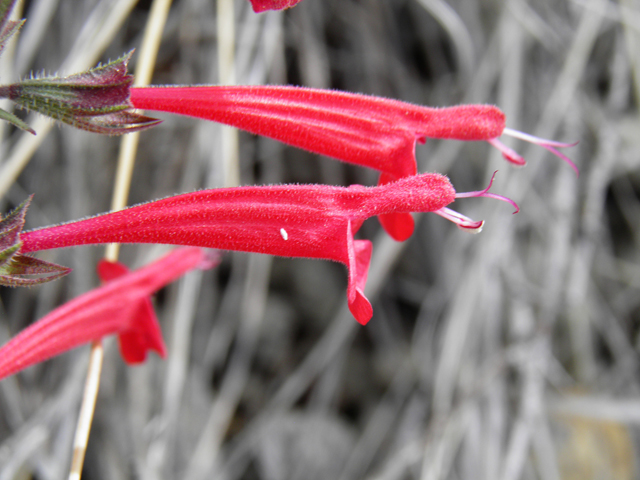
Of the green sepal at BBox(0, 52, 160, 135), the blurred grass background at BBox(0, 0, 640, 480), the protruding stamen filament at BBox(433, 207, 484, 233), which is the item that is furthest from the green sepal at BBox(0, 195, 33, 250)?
the blurred grass background at BBox(0, 0, 640, 480)

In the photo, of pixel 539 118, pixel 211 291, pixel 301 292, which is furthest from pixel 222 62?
pixel 539 118

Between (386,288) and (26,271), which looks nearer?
(26,271)

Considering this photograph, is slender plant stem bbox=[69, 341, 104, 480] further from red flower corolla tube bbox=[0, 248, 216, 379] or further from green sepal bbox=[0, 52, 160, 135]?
green sepal bbox=[0, 52, 160, 135]

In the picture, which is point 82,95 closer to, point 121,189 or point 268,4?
point 268,4

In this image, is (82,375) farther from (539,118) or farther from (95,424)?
(539,118)

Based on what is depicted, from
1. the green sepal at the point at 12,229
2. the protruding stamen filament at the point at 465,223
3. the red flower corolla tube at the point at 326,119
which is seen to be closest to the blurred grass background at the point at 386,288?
the red flower corolla tube at the point at 326,119

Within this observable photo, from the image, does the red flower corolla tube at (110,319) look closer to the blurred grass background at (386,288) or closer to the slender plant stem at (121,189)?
the slender plant stem at (121,189)

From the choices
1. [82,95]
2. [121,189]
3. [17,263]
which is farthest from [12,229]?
[121,189]
